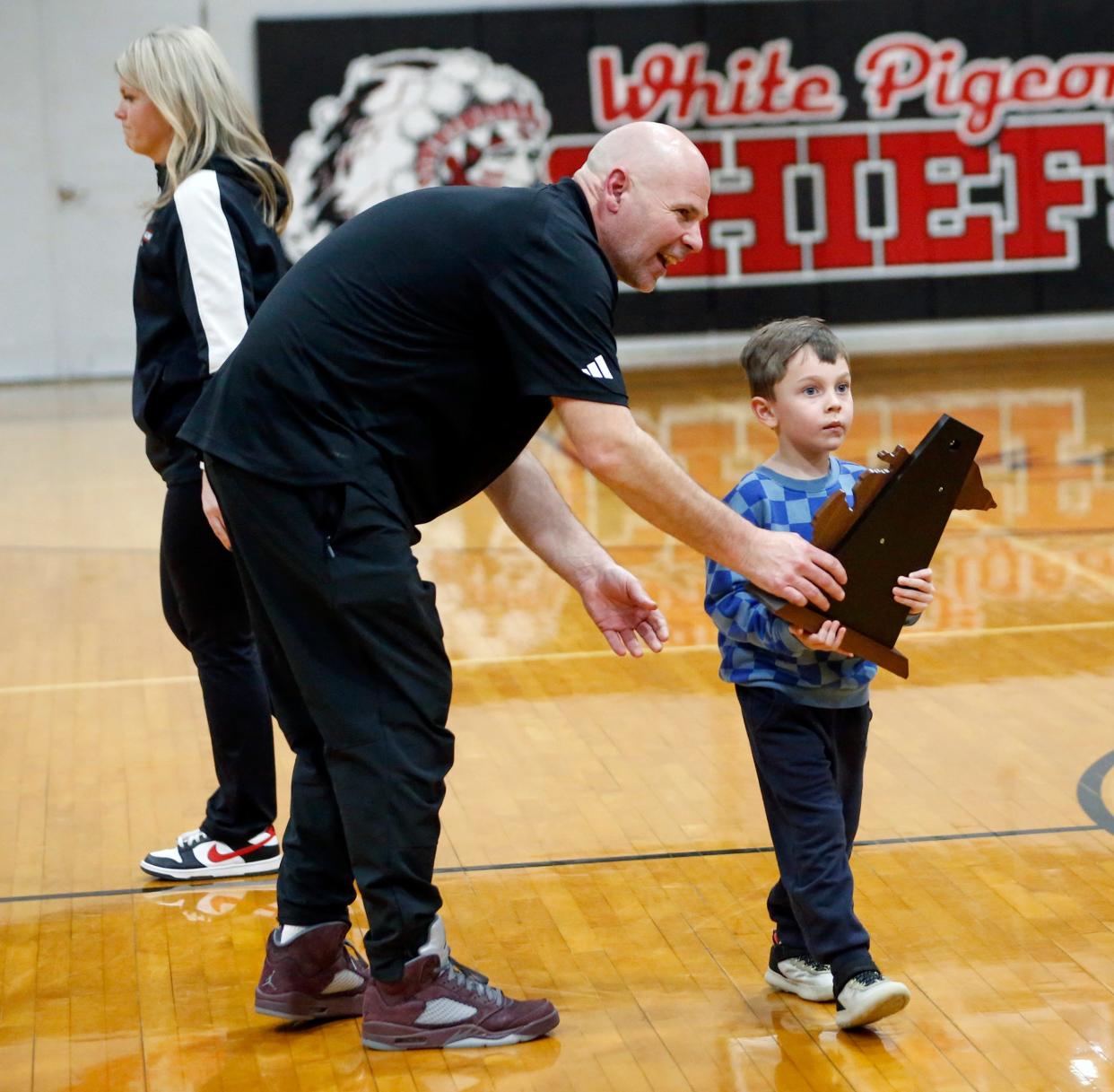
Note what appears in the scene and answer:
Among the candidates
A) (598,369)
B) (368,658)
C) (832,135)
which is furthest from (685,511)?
(832,135)

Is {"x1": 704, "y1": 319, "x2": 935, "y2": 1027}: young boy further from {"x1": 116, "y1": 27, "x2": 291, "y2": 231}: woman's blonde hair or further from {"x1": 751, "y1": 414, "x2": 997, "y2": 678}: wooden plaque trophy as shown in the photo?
{"x1": 116, "y1": 27, "x2": 291, "y2": 231}: woman's blonde hair

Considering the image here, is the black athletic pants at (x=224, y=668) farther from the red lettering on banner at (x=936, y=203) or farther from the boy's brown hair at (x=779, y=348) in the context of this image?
the red lettering on banner at (x=936, y=203)

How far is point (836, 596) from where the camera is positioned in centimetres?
247

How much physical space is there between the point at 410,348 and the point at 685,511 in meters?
0.46

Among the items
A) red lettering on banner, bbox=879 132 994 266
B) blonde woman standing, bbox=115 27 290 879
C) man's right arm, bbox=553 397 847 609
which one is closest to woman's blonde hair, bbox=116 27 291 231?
blonde woman standing, bbox=115 27 290 879

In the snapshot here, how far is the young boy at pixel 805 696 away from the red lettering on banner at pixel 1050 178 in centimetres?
1130

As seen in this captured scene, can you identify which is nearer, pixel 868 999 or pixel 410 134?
pixel 868 999

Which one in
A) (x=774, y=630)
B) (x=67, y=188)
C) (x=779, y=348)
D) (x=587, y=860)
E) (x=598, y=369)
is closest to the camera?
(x=598, y=369)

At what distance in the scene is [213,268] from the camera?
3137mm

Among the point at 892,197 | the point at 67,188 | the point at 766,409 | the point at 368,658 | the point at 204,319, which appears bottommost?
the point at 892,197

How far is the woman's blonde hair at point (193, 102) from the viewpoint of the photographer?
10.5ft

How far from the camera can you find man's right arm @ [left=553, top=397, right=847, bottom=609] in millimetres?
2379

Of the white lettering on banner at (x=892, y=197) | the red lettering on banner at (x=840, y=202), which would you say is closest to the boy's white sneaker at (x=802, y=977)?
the white lettering on banner at (x=892, y=197)

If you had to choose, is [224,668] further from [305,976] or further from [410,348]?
[410,348]
